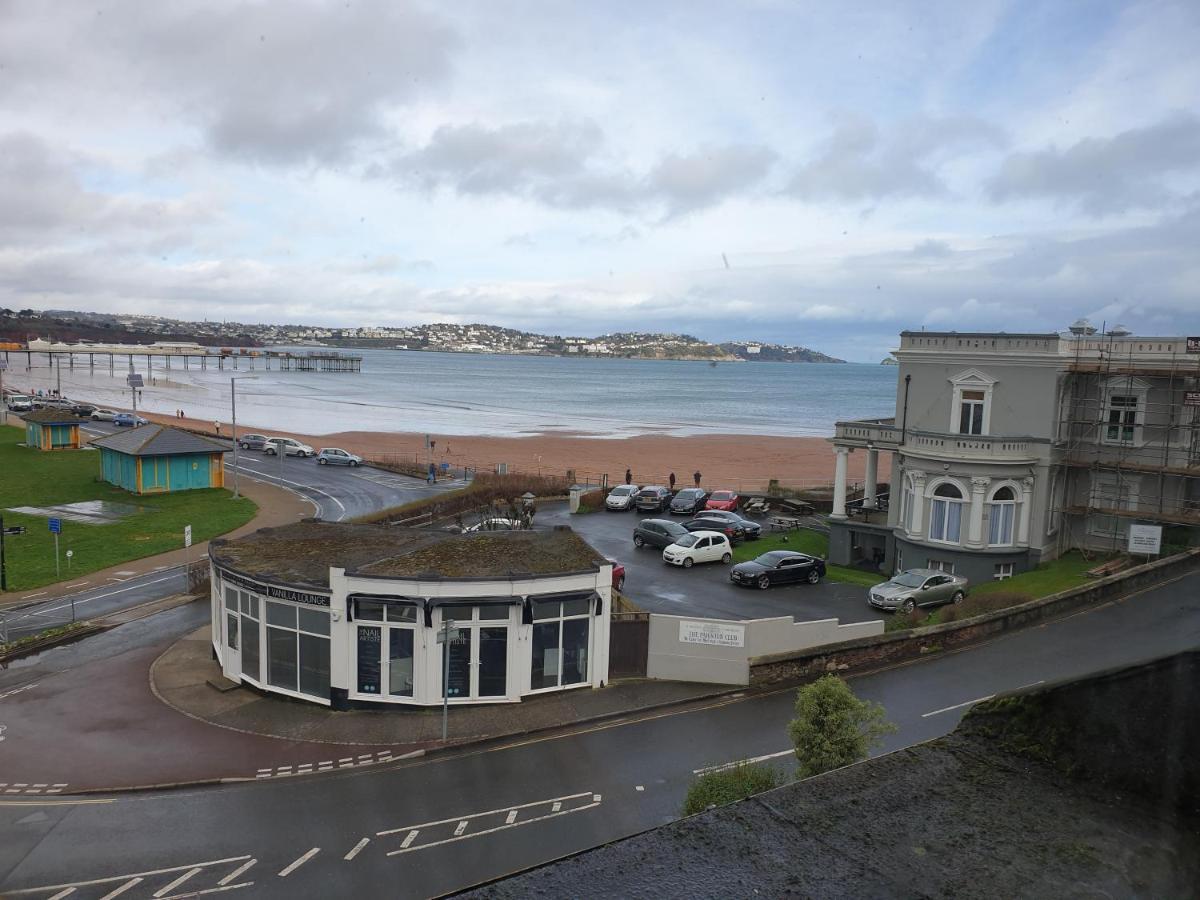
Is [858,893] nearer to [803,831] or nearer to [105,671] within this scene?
[803,831]

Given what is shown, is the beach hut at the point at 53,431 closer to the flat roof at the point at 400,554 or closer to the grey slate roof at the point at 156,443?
the grey slate roof at the point at 156,443

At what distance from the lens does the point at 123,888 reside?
11.9m

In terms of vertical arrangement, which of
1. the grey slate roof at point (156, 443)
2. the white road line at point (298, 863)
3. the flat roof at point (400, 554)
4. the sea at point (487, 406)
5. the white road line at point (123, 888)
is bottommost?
the sea at point (487, 406)

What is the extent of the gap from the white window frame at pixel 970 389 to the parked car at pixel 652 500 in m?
13.9

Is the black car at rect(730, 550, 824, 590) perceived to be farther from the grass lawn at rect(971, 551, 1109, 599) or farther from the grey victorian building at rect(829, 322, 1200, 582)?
the grass lawn at rect(971, 551, 1109, 599)

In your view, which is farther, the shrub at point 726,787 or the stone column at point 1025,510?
Result: the stone column at point 1025,510

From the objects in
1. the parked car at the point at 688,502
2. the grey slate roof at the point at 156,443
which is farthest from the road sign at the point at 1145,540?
the grey slate roof at the point at 156,443

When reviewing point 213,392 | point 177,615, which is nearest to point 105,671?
point 177,615

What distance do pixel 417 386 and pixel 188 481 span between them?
140 metres

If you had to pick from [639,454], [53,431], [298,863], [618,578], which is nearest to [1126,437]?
[618,578]

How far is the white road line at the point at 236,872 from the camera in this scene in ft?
39.6

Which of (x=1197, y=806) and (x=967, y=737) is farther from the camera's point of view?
(x=967, y=737)

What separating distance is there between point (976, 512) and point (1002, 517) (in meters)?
1.06

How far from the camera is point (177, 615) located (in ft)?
83.6
